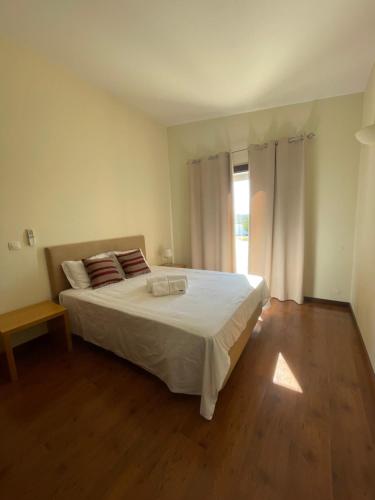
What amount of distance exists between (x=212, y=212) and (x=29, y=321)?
288cm

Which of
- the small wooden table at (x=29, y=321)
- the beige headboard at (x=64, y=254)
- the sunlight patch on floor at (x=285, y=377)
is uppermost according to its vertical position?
the beige headboard at (x=64, y=254)

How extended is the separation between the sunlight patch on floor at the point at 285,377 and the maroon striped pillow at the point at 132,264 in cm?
193

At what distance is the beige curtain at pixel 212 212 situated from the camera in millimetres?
3602

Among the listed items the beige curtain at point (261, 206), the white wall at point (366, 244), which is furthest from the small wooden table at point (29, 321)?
the white wall at point (366, 244)

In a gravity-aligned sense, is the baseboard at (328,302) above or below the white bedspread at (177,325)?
below

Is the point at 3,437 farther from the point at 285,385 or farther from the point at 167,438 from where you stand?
the point at 285,385

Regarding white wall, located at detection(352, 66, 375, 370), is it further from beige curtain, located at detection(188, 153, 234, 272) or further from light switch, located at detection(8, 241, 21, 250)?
light switch, located at detection(8, 241, 21, 250)

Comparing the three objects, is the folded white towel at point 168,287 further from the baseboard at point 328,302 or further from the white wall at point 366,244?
the baseboard at point 328,302

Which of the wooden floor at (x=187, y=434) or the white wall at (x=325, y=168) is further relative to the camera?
the white wall at (x=325, y=168)

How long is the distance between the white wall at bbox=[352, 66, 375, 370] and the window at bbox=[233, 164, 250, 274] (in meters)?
1.46

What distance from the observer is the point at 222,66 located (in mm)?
2373

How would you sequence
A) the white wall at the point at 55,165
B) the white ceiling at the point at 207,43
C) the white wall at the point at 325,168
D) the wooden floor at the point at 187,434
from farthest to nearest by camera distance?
the white wall at the point at 325,168
the white wall at the point at 55,165
the white ceiling at the point at 207,43
the wooden floor at the point at 187,434

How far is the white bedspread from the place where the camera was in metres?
1.48

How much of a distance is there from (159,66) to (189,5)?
2.57 feet
